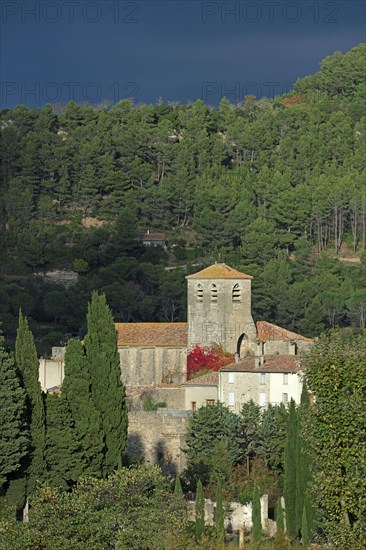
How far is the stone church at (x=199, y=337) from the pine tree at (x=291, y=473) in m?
14.0

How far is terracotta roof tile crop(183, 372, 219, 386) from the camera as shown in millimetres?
61281

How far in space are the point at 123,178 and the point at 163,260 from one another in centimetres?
1342

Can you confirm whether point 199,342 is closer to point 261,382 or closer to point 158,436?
point 261,382

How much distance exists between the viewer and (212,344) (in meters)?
66.0

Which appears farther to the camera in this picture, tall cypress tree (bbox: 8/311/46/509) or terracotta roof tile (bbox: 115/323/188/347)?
terracotta roof tile (bbox: 115/323/188/347)

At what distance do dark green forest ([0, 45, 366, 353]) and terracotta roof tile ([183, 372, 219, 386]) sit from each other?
16606 mm

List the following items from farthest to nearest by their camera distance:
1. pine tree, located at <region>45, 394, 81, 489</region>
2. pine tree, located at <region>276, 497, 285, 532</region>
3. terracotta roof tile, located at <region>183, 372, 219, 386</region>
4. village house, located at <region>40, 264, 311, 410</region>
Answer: village house, located at <region>40, 264, 311, 410</region>, terracotta roof tile, located at <region>183, 372, 219, 386</region>, pine tree, located at <region>45, 394, 81, 489</region>, pine tree, located at <region>276, 497, 285, 532</region>

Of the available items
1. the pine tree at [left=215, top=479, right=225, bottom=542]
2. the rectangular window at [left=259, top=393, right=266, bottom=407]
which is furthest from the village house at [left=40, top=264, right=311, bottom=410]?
the pine tree at [left=215, top=479, right=225, bottom=542]

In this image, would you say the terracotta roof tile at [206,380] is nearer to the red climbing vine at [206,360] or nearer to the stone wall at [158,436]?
the red climbing vine at [206,360]

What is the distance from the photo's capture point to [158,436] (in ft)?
192

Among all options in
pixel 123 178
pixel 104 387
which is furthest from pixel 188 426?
pixel 123 178

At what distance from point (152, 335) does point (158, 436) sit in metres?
8.94

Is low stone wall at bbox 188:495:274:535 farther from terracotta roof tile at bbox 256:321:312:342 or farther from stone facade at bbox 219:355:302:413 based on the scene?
terracotta roof tile at bbox 256:321:312:342

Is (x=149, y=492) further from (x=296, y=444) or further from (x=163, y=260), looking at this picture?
(x=163, y=260)
